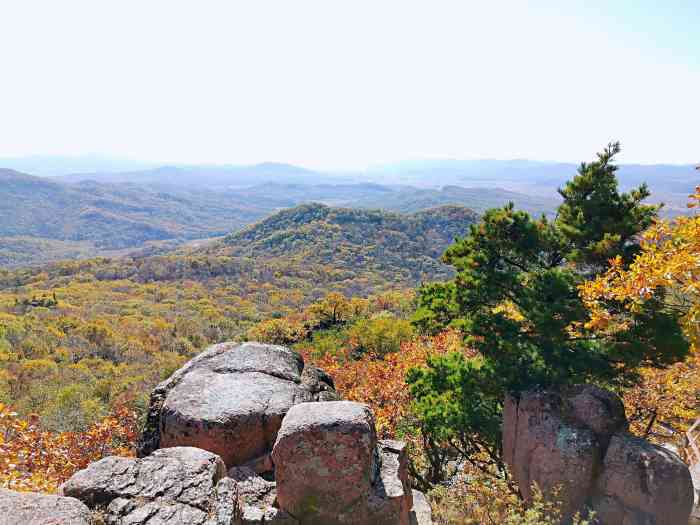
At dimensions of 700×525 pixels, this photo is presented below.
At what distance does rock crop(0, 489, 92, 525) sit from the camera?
5367mm

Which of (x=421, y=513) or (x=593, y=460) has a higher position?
(x=593, y=460)

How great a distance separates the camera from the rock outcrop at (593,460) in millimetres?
9844

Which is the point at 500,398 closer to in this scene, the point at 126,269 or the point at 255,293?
the point at 255,293

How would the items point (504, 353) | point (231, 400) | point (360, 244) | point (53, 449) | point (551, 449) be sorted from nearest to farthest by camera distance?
point (231, 400), point (551, 449), point (504, 353), point (53, 449), point (360, 244)

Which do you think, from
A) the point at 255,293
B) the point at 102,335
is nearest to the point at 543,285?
the point at 102,335

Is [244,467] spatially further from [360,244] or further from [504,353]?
[360,244]

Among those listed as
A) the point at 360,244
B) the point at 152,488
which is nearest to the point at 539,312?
the point at 152,488

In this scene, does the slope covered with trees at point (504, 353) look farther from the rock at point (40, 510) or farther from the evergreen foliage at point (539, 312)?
the rock at point (40, 510)

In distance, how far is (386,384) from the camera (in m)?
18.7

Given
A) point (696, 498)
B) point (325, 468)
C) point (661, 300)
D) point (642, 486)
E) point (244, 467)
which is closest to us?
point (325, 468)

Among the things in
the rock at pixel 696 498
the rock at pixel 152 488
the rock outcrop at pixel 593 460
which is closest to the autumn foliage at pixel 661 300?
the rock outcrop at pixel 593 460

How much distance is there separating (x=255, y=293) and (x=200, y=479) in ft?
337

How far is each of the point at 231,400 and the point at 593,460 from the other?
8.63m

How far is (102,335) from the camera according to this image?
58.2 meters
